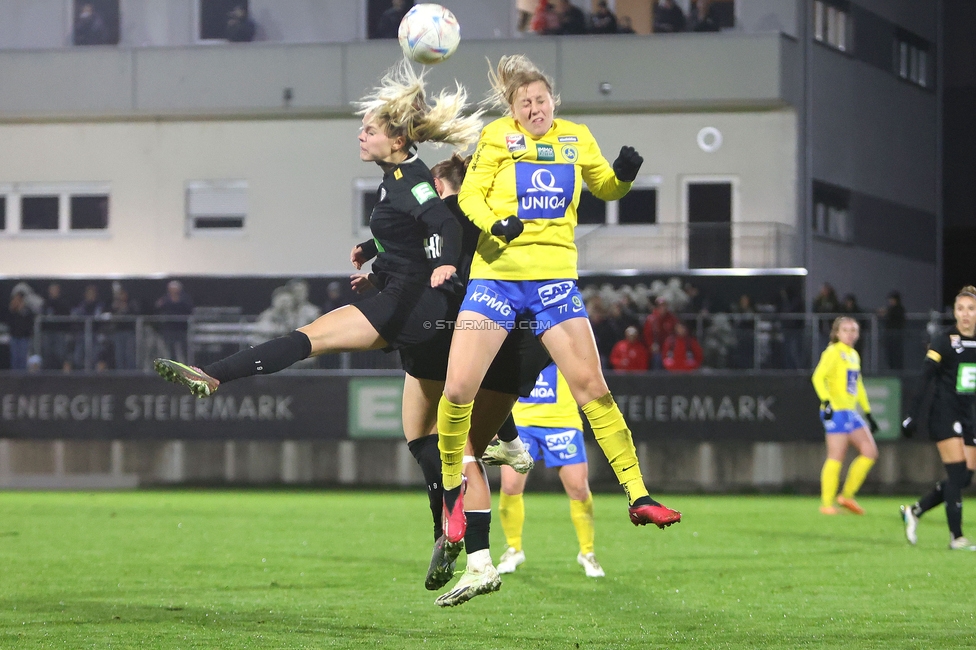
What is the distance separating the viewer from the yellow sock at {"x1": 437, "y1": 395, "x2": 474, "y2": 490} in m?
6.84

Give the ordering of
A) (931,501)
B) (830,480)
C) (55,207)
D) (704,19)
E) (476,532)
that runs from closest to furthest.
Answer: (476,532)
(931,501)
(830,480)
(704,19)
(55,207)

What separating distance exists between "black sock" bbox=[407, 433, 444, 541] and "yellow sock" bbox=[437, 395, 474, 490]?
5.1 inches

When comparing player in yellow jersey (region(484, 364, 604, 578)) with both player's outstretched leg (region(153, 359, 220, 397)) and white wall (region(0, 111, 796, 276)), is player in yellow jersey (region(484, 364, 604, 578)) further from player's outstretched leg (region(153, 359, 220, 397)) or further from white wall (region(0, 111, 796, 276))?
white wall (region(0, 111, 796, 276))

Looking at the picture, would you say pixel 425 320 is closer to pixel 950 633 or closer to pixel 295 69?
pixel 950 633

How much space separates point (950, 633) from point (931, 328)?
12386 mm

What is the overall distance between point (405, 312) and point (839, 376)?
34.1ft

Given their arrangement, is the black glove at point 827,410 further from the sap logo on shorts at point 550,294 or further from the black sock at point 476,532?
the sap logo on shorts at point 550,294

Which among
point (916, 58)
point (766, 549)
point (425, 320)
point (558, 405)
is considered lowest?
point (766, 549)

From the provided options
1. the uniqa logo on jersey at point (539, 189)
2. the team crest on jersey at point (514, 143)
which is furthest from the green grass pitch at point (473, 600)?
the team crest on jersey at point (514, 143)

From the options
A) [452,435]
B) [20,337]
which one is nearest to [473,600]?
[452,435]

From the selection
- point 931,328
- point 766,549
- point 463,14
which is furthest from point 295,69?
point 766,549

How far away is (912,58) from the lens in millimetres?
30297

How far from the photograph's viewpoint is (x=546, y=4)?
25.8 meters

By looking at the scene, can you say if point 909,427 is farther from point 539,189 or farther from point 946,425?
point 539,189
